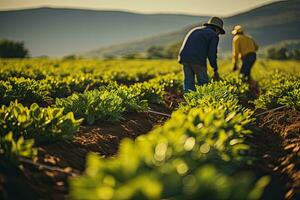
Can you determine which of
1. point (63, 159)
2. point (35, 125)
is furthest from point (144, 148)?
point (35, 125)

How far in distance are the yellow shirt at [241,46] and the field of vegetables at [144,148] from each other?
11.1 ft

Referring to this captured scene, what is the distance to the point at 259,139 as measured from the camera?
5.81 meters

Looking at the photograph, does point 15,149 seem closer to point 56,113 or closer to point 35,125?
point 35,125

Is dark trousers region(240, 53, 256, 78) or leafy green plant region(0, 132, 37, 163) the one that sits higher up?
leafy green plant region(0, 132, 37, 163)

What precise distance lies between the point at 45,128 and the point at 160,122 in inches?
112

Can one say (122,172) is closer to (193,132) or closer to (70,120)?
(193,132)

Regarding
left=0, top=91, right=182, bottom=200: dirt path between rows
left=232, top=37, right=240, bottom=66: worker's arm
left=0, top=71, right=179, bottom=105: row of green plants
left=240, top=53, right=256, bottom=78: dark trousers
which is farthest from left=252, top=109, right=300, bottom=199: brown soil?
left=240, top=53, right=256, bottom=78: dark trousers

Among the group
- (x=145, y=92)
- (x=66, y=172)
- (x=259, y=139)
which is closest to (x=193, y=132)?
(x=66, y=172)

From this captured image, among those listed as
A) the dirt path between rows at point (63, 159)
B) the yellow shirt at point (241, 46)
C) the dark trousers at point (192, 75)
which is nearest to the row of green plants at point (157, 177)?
the dirt path between rows at point (63, 159)

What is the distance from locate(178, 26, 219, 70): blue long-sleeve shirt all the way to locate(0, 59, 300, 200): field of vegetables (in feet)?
3.27

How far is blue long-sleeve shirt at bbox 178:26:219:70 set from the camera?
8.82 m

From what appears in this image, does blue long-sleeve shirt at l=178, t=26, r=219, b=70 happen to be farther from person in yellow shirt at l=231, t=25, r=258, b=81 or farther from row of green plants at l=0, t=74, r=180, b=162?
person in yellow shirt at l=231, t=25, r=258, b=81

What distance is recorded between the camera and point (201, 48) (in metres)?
8.95

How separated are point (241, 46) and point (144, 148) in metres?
10.1
